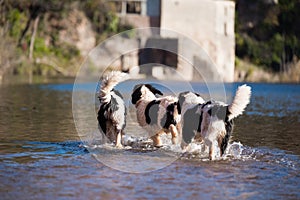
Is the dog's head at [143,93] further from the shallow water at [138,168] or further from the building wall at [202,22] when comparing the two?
the building wall at [202,22]

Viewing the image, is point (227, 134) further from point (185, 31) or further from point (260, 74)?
point (260, 74)

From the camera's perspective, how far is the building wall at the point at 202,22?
1658 inches

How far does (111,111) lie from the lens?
9914 millimetres

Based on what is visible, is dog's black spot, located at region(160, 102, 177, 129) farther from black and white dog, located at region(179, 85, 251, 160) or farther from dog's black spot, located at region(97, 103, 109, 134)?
dog's black spot, located at region(97, 103, 109, 134)

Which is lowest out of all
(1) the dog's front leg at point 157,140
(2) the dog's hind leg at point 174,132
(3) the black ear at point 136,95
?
(1) the dog's front leg at point 157,140

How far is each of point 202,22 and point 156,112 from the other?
32.9 m

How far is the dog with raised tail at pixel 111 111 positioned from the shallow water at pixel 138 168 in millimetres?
264

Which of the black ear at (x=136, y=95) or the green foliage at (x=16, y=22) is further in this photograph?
the green foliage at (x=16, y=22)

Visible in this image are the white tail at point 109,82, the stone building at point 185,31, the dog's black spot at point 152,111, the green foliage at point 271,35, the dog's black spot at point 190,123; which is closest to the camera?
the dog's black spot at point 190,123

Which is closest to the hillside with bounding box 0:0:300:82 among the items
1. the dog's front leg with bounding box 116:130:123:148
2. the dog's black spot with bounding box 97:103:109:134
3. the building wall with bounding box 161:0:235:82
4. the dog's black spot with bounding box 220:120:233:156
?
the building wall with bounding box 161:0:235:82

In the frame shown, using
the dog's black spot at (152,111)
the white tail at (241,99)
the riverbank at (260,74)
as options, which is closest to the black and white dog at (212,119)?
the white tail at (241,99)

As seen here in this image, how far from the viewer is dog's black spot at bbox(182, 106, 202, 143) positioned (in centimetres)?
934

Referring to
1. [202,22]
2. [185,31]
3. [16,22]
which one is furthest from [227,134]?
[16,22]

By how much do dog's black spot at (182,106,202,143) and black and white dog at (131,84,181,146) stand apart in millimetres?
327
